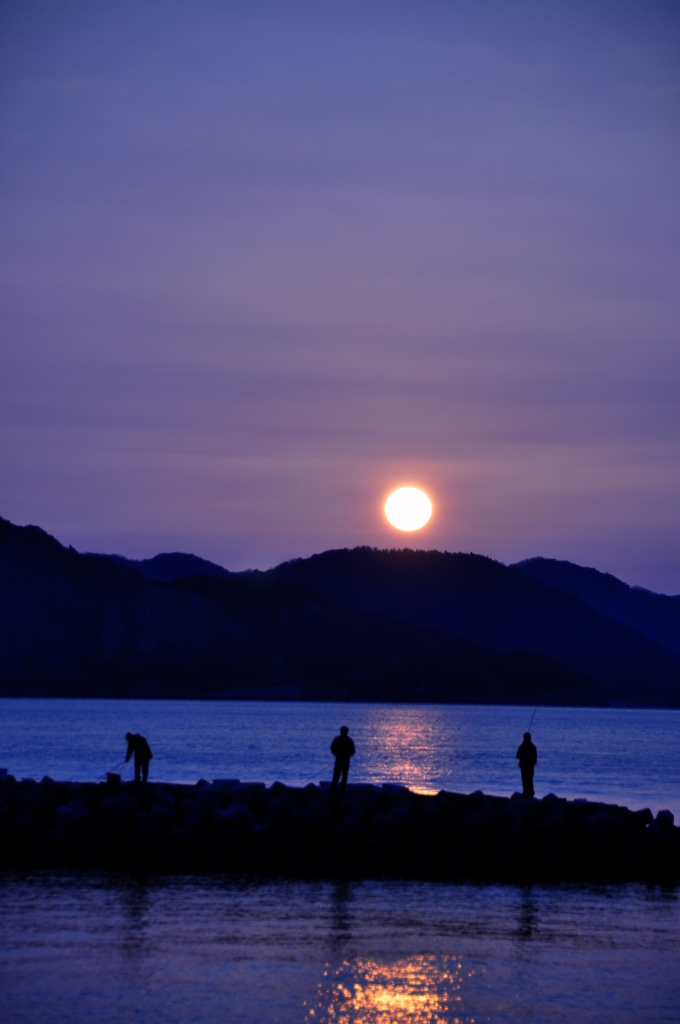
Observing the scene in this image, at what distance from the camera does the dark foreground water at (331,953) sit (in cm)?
1299

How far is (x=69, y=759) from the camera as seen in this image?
59.0 m

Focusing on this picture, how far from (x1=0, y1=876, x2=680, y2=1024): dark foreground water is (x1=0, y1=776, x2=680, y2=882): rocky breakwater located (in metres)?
1.96

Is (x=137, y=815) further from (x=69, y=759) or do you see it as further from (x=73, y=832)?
(x=69, y=759)

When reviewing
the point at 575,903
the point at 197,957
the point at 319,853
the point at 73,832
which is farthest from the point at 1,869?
the point at 575,903

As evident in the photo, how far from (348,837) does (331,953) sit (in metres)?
7.73

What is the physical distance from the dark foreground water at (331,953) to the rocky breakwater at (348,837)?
1.96 metres

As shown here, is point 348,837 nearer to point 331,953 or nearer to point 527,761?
point 527,761

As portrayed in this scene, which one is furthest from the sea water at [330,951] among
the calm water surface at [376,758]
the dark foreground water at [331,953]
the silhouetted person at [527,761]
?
the calm water surface at [376,758]

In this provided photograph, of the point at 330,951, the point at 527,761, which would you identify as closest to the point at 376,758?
the point at 527,761

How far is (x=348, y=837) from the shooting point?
75.2ft

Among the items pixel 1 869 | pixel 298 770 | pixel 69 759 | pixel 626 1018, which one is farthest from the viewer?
pixel 69 759

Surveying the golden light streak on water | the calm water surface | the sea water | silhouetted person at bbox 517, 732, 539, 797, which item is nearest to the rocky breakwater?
silhouetted person at bbox 517, 732, 539, 797

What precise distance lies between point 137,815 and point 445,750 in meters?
58.2

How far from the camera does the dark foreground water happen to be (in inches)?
512
